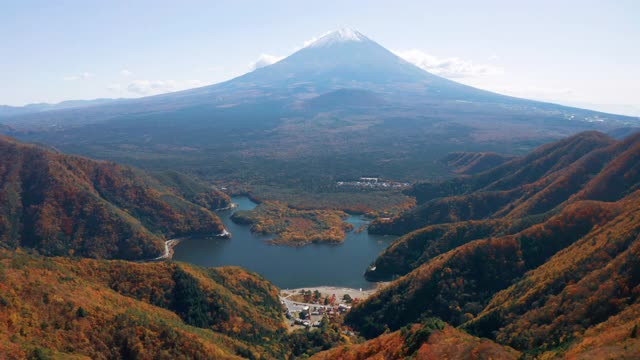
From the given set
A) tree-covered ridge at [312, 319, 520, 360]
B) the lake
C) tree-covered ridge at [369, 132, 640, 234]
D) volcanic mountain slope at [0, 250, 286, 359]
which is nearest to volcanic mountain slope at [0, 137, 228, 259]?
the lake

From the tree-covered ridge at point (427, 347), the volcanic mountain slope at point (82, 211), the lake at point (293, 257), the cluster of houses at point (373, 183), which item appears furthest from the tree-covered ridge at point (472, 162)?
the tree-covered ridge at point (427, 347)

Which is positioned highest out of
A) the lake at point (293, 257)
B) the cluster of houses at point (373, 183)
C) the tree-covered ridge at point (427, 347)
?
the tree-covered ridge at point (427, 347)

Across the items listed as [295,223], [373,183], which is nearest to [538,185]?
[295,223]

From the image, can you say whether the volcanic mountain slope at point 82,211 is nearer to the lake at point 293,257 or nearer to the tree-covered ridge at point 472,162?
the lake at point 293,257

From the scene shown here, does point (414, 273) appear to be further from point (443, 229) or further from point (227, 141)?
point (227, 141)

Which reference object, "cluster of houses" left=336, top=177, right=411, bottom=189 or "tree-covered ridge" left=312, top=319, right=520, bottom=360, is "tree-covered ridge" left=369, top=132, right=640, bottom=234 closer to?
"cluster of houses" left=336, top=177, right=411, bottom=189
